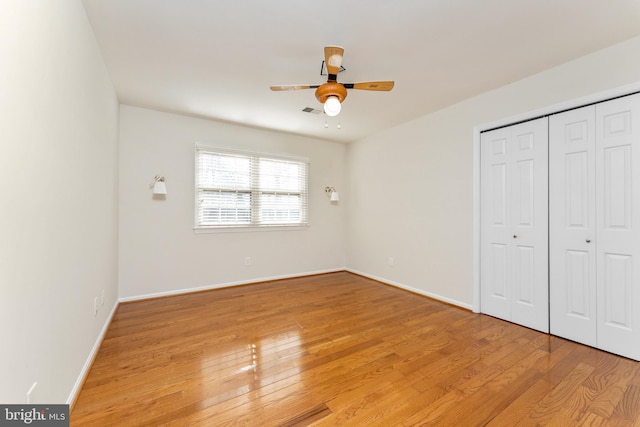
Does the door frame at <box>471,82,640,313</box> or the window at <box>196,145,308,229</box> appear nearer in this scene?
the door frame at <box>471,82,640,313</box>

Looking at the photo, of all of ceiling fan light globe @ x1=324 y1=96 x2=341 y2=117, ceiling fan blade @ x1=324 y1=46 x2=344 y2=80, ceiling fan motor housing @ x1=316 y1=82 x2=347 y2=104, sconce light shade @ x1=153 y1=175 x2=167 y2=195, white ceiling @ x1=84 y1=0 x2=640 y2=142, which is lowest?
sconce light shade @ x1=153 y1=175 x2=167 y2=195

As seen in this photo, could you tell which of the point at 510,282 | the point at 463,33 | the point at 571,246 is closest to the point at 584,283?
the point at 571,246

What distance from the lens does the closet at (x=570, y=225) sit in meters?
2.25

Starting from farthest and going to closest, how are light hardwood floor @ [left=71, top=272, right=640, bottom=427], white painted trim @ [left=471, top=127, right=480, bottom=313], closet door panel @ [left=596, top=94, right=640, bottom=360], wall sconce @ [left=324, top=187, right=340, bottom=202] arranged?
wall sconce @ [left=324, top=187, right=340, bottom=202], white painted trim @ [left=471, top=127, right=480, bottom=313], closet door panel @ [left=596, top=94, right=640, bottom=360], light hardwood floor @ [left=71, top=272, right=640, bottom=427]

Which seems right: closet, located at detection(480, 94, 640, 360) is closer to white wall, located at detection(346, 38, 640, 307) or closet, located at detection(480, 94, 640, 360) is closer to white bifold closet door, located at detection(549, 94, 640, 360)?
white bifold closet door, located at detection(549, 94, 640, 360)

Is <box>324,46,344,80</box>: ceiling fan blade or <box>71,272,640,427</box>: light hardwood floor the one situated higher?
<box>324,46,344,80</box>: ceiling fan blade

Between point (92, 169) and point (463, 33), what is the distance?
124 inches

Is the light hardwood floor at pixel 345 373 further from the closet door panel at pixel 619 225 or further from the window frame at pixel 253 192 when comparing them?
the window frame at pixel 253 192

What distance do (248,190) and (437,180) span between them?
291cm

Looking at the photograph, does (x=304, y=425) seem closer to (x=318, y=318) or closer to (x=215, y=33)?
(x=318, y=318)

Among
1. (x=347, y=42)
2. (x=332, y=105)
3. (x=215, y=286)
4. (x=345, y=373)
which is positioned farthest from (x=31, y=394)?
(x=215, y=286)

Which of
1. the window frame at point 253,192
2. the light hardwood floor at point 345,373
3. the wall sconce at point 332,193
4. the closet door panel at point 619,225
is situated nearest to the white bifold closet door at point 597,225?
the closet door panel at point 619,225

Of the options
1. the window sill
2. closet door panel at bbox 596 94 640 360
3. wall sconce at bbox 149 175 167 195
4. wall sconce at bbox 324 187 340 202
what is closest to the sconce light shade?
wall sconce at bbox 149 175 167 195

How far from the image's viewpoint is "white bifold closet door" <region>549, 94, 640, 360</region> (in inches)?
87.5
